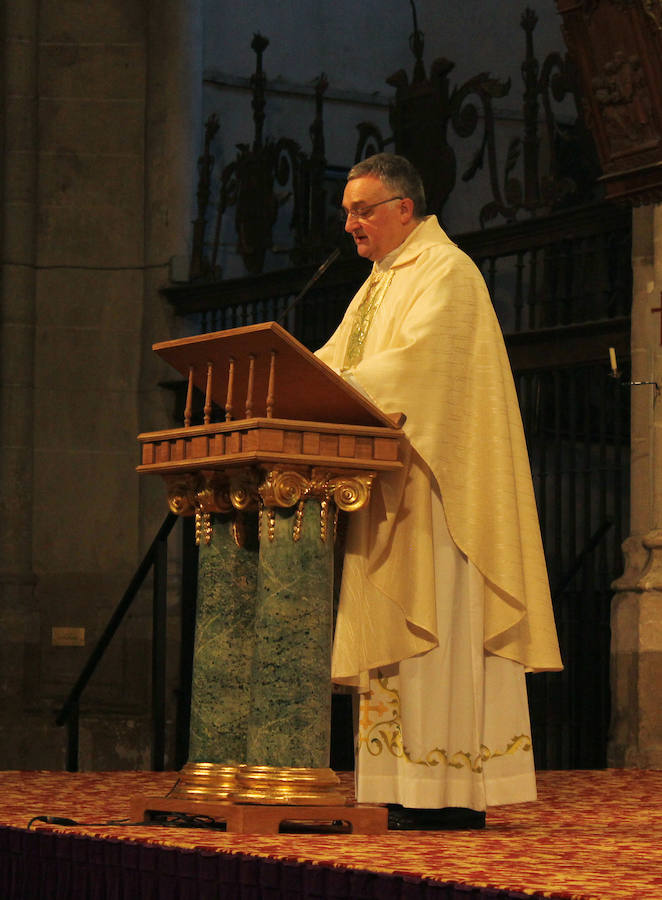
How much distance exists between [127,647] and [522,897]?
836cm

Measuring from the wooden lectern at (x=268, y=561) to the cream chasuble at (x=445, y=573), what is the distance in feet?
0.65

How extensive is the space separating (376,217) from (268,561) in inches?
41.0

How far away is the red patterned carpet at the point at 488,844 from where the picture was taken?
10.1 ft

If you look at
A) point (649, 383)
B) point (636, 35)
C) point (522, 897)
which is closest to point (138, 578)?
point (649, 383)

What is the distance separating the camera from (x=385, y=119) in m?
12.2

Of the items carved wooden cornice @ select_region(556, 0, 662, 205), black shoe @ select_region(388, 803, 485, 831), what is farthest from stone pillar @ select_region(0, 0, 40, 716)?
black shoe @ select_region(388, 803, 485, 831)

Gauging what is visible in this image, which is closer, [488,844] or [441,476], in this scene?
[488,844]

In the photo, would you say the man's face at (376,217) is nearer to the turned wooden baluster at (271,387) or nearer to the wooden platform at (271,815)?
the turned wooden baluster at (271,387)

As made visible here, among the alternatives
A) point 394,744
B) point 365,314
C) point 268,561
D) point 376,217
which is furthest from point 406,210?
point 394,744

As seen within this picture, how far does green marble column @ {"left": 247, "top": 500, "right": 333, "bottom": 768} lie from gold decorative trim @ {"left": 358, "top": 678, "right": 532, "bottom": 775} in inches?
12.1

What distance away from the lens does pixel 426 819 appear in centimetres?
423

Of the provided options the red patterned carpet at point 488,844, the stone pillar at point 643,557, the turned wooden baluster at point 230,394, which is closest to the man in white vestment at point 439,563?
the red patterned carpet at point 488,844

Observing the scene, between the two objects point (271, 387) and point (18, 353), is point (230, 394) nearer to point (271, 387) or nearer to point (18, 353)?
point (271, 387)

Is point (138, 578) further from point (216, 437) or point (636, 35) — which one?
point (216, 437)
